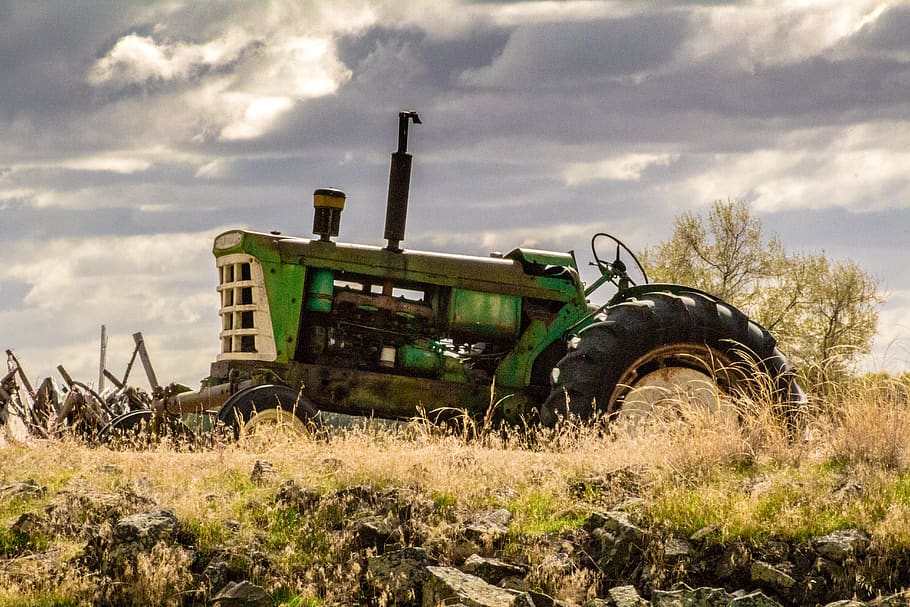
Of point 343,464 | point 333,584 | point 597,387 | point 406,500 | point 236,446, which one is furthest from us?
point 597,387

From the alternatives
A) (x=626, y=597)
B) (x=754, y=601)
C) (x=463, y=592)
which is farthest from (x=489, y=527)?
(x=754, y=601)

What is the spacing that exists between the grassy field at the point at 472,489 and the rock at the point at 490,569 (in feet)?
0.52

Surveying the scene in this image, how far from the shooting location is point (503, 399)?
11836 millimetres

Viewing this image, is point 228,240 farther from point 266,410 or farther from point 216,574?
point 216,574

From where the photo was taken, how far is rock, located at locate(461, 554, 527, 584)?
7551mm

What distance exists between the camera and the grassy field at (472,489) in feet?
25.2

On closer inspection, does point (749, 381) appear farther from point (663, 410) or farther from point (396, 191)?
point (396, 191)

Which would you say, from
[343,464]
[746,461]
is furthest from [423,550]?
[746,461]

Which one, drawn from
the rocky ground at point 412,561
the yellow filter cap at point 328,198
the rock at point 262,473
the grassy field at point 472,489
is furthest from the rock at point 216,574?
the yellow filter cap at point 328,198

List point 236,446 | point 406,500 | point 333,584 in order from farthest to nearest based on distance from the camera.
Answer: point 236,446
point 406,500
point 333,584

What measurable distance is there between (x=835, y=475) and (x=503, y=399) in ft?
13.3

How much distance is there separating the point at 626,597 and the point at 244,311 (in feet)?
19.0

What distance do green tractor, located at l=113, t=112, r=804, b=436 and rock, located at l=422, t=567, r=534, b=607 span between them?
3706 millimetres

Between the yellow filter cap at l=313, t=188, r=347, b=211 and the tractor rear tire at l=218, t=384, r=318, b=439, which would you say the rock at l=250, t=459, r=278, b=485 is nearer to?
the tractor rear tire at l=218, t=384, r=318, b=439
